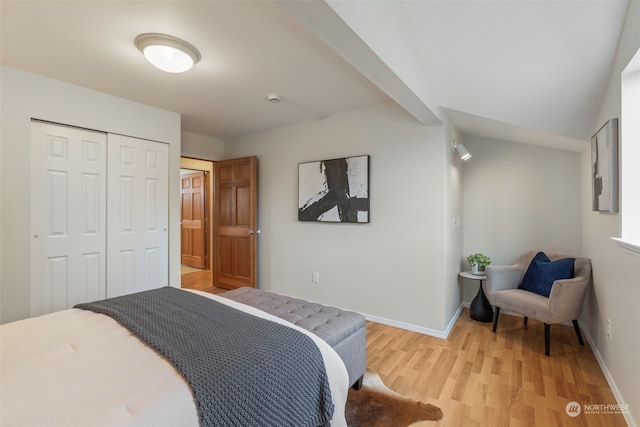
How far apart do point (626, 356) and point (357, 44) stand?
229cm

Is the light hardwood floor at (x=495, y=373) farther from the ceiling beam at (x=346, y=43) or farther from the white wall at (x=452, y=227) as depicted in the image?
the ceiling beam at (x=346, y=43)

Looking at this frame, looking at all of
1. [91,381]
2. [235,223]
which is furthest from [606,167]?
[235,223]

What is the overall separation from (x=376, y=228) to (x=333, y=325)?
1.53 m

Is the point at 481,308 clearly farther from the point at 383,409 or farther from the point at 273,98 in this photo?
the point at 273,98

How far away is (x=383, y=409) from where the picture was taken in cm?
173

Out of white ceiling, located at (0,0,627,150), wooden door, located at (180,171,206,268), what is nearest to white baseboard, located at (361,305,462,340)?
white ceiling, located at (0,0,627,150)

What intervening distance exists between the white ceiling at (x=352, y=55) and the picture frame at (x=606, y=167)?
1.09 feet

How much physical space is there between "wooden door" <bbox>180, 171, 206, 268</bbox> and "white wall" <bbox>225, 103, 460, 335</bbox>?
286 centimetres

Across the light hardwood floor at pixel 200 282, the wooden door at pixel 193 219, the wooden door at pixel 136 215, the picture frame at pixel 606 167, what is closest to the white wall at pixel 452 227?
the picture frame at pixel 606 167

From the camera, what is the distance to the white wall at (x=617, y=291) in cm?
153

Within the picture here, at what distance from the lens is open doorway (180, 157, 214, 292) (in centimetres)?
603

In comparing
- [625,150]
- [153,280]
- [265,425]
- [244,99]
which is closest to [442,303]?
[625,150]

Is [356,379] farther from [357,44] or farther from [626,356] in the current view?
[357,44]

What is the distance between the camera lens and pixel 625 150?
67.5 inches
